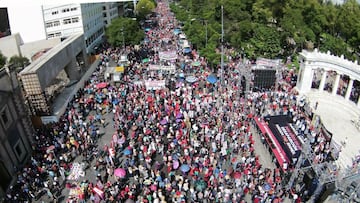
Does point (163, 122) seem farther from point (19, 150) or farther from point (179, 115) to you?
point (19, 150)

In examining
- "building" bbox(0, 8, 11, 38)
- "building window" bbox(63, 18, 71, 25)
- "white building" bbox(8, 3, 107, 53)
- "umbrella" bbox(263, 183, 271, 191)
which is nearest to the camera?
"umbrella" bbox(263, 183, 271, 191)

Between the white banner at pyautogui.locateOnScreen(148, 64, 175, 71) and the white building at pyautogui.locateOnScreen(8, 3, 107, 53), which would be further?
the white building at pyautogui.locateOnScreen(8, 3, 107, 53)

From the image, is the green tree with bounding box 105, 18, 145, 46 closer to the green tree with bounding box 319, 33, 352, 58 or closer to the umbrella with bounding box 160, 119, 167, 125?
the umbrella with bounding box 160, 119, 167, 125

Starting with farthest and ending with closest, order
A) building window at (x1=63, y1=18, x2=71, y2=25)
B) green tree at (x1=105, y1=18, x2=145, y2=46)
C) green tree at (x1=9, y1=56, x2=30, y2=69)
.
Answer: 1. green tree at (x1=105, y1=18, x2=145, y2=46)
2. building window at (x1=63, y1=18, x2=71, y2=25)
3. green tree at (x1=9, y1=56, x2=30, y2=69)

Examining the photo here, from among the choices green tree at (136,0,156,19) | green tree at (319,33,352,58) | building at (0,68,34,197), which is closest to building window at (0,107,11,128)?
building at (0,68,34,197)

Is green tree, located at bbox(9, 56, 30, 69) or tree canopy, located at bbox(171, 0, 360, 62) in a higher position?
tree canopy, located at bbox(171, 0, 360, 62)

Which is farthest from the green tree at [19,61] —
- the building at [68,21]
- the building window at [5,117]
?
the building window at [5,117]

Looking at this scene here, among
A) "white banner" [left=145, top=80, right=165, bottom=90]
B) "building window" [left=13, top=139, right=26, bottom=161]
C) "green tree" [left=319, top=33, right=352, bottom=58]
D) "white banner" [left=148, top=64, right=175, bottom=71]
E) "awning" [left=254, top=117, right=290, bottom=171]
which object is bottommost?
"building window" [left=13, top=139, right=26, bottom=161]
